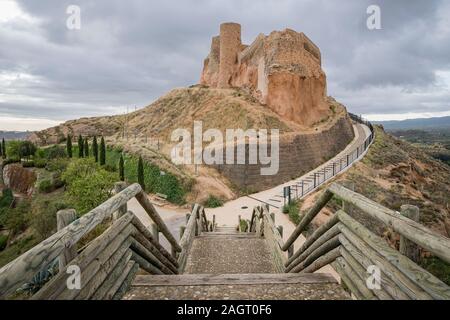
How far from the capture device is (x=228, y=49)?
3528 centimetres

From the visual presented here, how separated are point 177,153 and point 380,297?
79.8ft

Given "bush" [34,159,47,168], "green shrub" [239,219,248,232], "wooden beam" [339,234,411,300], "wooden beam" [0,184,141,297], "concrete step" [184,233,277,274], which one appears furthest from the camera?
"bush" [34,159,47,168]

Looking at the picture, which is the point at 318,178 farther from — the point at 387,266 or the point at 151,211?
the point at 387,266

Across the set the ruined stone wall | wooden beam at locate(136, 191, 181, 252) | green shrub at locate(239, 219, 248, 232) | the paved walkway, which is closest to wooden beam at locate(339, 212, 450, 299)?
wooden beam at locate(136, 191, 181, 252)

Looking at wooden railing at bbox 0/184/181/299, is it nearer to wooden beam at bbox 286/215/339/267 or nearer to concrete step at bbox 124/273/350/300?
concrete step at bbox 124/273/350/300

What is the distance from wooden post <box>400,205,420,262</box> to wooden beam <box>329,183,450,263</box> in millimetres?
111

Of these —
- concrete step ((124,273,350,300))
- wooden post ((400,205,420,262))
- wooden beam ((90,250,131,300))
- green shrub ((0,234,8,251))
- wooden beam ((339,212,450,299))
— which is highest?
wooden post ((400,205,420,262))

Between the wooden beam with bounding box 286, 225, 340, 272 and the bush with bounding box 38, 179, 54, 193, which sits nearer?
the wooden beam with bounding box 286, 225, 340, 272

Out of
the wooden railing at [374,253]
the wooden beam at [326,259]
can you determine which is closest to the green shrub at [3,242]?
the wooden beam at [326,259]

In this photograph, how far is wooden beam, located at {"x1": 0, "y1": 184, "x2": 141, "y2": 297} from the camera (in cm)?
143

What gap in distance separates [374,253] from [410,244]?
29 cm

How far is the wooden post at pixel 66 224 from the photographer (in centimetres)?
202

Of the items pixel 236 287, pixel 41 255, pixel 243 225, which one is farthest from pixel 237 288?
pixel 243 225

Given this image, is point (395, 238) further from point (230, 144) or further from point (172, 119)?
point (172, 119)
